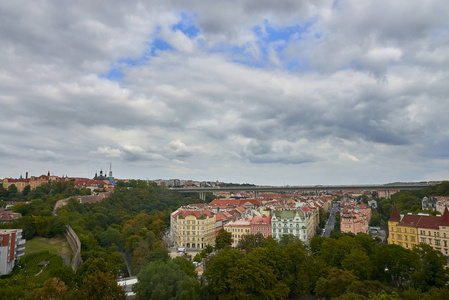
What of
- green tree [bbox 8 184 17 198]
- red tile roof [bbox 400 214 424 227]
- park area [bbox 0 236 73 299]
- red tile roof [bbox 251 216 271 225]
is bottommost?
park area [bbox 0 236 73 299]

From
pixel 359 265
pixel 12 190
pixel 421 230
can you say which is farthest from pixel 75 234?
pixel 12 190

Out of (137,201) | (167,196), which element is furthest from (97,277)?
(167,196)

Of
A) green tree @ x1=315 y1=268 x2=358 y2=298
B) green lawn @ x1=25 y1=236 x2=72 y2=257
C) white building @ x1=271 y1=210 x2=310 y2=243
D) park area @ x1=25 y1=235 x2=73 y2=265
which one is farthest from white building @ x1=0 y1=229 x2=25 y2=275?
white building @ x1=271 y1=210 x2=310 y2=243

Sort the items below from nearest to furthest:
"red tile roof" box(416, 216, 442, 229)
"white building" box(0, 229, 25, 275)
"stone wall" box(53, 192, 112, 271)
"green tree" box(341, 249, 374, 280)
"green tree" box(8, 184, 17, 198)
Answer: "green tree" box(341, 249, 374, 280) → "white building" box(0, 229, 25, 275) → "red tile roof" box(416, 216, 442, 229) → "stone wall" box(53, 192, 112, 271) → "green tree" box(8, 184, 17, 198)

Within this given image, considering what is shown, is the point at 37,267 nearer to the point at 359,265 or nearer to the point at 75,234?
the point at 75,234

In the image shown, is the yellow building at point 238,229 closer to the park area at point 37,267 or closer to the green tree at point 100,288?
the park area at point 37,267

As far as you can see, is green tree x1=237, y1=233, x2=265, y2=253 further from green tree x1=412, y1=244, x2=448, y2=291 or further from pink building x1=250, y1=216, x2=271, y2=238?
green tree x1=412, y1=244, x2=448, y2=291

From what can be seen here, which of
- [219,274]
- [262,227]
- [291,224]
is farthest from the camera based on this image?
[262,227]
